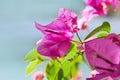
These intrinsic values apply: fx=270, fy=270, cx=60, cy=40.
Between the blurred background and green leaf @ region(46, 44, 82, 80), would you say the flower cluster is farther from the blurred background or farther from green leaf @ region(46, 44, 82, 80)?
the blurred background

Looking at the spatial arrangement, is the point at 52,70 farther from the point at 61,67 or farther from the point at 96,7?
the point at 96,7

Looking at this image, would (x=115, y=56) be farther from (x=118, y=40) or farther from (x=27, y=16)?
(x=27, y=16)

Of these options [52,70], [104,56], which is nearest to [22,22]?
[52,70]

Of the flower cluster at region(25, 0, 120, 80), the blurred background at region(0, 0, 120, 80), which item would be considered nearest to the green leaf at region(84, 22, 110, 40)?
the flower cluster at region(25, 0, 120, 80)

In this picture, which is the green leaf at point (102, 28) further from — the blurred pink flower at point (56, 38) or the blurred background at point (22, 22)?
the blurred background at point (22, 22)

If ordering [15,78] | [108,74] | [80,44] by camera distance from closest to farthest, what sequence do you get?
[108,74], [80,44], [15,78]

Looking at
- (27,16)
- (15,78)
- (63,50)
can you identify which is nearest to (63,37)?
(63,50)

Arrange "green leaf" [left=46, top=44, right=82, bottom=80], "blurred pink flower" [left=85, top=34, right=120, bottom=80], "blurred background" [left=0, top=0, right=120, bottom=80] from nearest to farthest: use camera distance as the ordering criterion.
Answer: "blurred pink flower" [left=85, top=34, right=120, bottom=80] < "green leaf" [left=46, top=44, right=82, bottom=80] < "blurred background" [left=0, top=0, right=120, bottom=80]
